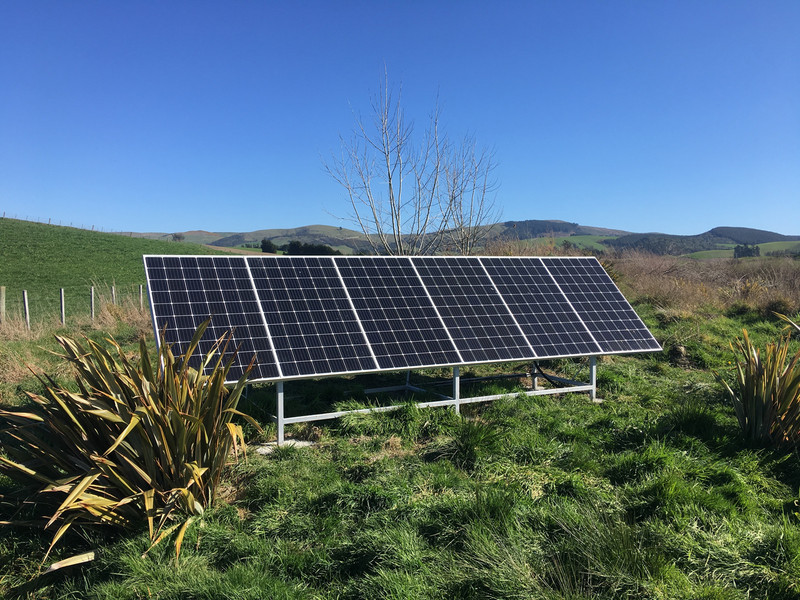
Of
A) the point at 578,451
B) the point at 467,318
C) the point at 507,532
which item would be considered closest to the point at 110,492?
the point at 507,532

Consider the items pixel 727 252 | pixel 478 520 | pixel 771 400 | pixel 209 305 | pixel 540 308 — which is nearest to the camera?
pixel 478 520

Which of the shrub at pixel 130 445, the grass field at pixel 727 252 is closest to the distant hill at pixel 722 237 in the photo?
the grass field at pixel 727 252

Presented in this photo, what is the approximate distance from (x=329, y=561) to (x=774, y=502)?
4663mm

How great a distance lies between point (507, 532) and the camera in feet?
15.9

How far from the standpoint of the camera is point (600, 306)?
11.3 metres

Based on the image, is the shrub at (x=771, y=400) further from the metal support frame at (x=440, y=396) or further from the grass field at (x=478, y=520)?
the metal support frame at (x=440, y=396)

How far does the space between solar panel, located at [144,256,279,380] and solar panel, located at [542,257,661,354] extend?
6.10m

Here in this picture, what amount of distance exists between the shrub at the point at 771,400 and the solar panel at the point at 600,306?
258 cm

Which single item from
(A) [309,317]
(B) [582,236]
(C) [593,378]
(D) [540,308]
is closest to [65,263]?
(A) [309,317]

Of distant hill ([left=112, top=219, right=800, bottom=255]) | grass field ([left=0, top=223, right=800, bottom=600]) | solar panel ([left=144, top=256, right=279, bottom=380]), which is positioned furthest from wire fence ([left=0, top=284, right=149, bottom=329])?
distant hill ([left=112, top=219, right=800, bottom=255])

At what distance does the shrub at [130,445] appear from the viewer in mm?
5082

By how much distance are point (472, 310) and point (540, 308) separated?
1511 mm

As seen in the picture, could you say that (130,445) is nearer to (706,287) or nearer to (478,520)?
(478,520)

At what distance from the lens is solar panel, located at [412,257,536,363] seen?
30.1ft
